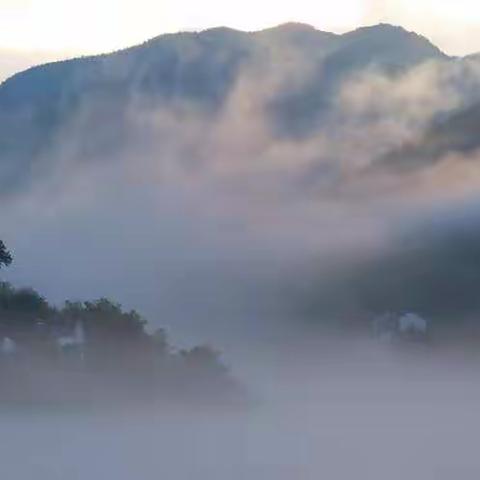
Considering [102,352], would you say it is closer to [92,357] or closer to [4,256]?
[92,357]

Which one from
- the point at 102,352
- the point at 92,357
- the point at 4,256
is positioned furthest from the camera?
the point at 4,256

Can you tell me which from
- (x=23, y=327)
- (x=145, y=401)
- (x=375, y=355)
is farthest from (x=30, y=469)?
(x=375, y=355)

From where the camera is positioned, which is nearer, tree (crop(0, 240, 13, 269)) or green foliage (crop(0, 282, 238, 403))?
green foliage (crop(0, 282, 238, 403))

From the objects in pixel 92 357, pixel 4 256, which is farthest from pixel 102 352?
pixel 4 256

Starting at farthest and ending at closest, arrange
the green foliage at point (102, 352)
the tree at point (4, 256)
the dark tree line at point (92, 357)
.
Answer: the tree at point (4, 256) → the green foliage at point (102, 352) → the dark tree line at point (92, 357)

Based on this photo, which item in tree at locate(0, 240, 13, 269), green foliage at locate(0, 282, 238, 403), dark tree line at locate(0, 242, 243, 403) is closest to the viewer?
dark tree line at locate(0, 242, 243, 403)

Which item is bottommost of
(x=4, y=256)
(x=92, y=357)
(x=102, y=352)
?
(x=92, y=357)

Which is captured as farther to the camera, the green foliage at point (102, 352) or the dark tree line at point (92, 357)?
the green foliage at point (102, 352)

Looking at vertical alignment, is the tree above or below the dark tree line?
above

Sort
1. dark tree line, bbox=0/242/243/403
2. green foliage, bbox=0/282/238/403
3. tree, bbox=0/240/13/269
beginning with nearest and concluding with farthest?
dark tree line, bbox=0/242/243/403 < green foliage, bbox=0/282/238/403 < tree, bbox=0/240/13/269

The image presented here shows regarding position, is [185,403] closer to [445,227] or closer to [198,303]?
[198,303]

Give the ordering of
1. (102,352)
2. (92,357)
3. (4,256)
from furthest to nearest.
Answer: (4,256)
(102,352)
(92,357)

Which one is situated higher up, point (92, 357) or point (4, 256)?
point (4, 256)

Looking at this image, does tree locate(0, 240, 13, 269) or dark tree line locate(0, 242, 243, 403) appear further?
tree locate(0, 240, 13, 269)
